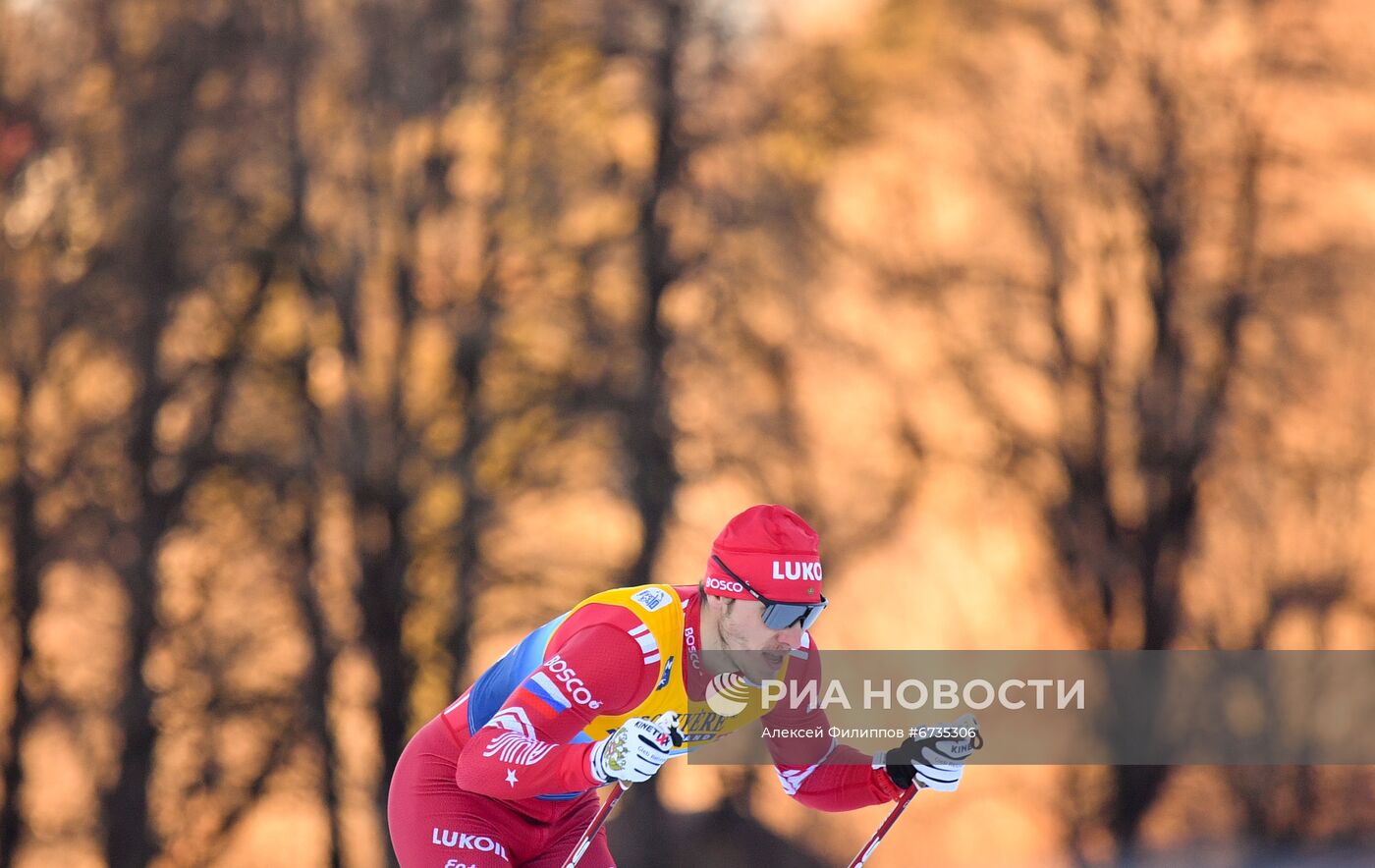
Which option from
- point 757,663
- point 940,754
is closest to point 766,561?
point 757,663

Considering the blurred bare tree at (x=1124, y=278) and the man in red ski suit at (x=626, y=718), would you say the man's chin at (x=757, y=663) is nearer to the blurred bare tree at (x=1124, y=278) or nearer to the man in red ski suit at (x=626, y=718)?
the man in red ski suit at (x=626, y=718)

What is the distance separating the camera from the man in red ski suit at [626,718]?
3621mm

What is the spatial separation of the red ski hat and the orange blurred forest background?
644 cm

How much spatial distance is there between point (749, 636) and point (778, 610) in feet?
0.33

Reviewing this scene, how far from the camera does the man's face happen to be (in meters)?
3.78

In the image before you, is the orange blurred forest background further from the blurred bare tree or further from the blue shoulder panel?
the blue shoulder panel

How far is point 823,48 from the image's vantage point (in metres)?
10.9

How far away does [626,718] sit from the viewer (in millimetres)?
3922

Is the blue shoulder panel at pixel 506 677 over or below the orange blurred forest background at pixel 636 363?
over

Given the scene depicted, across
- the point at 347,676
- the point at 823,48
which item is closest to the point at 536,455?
the point at 347,676

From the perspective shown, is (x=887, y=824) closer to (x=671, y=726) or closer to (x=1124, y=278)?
(x=671, y=726)

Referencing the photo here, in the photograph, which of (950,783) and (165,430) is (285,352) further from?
(950,783)

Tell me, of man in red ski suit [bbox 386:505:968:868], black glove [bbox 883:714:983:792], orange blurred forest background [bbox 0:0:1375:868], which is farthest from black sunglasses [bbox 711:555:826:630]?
orange blurred forest background [bbox 0:0:1375:868]

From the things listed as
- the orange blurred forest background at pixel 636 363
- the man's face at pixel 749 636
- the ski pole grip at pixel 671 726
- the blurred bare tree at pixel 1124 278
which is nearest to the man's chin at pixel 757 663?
the man's face at pixel 749 636
